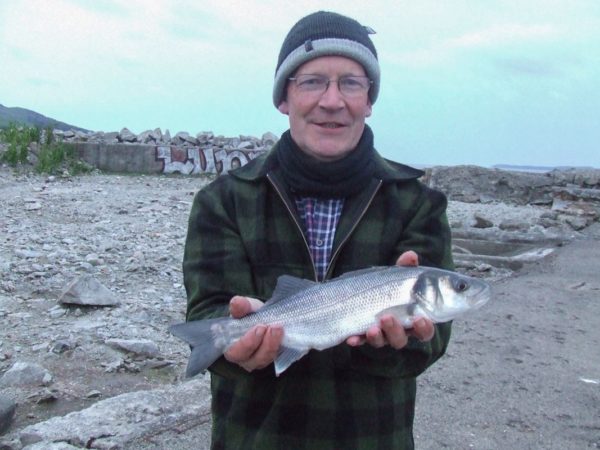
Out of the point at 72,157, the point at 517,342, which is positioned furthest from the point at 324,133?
the point at 72,157

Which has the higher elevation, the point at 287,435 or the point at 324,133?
the point at 324,133

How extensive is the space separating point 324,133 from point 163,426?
8.19 ft

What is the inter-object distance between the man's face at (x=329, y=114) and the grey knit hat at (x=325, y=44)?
26 mm

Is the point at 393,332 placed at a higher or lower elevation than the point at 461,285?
lower

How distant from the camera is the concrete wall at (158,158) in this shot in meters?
24.4

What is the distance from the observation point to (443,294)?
2355mm

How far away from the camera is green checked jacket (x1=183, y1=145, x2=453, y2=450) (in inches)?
95.5

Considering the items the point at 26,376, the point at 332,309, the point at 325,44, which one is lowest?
the point at 26,376

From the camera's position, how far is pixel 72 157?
935 inches

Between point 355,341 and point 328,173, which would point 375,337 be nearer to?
point 355,341

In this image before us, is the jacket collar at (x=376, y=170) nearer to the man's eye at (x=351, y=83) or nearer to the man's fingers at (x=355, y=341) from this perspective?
the man's eye at (x=351, y=83)

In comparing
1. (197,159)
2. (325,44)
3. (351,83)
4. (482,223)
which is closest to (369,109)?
(351,83)

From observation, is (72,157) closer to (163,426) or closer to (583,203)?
(583,203)

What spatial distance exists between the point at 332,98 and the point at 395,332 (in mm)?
784
